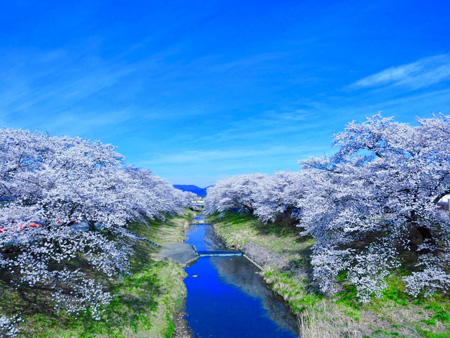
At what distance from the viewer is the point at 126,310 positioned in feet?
59.2

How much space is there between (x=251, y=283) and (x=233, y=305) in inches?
211

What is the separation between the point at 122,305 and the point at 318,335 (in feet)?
45.0

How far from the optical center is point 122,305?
18.5 meters

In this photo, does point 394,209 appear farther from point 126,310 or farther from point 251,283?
point 126,310

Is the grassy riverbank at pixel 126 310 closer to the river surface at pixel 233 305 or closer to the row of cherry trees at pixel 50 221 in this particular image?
the row of cherry trees at pixel 50 221

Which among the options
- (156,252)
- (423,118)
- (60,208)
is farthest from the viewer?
(156,252)

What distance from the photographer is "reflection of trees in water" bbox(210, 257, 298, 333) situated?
64.7 feet

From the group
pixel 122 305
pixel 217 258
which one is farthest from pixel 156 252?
pixel 122 305

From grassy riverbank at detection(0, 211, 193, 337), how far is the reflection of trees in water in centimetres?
616

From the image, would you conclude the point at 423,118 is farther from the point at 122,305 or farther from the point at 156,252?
the point at 156,252

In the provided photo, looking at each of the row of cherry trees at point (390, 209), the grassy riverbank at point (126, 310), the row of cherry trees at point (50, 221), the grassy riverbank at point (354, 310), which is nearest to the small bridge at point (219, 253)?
the grassy riverbank at point (126, 310)

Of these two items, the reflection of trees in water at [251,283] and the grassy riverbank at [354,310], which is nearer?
the grassy riverbank at [354,310]

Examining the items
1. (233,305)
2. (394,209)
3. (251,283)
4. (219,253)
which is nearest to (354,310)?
(394,209)

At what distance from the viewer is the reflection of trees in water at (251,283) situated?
1972 centimetres
